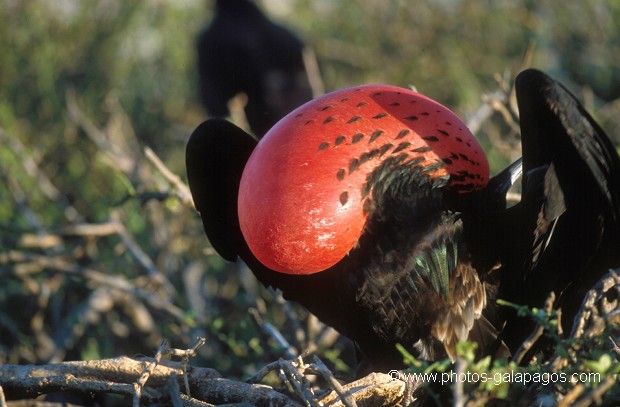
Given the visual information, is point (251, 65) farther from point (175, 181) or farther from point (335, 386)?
point (335, 386)

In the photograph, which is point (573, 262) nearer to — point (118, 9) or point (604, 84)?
point (604, 84)

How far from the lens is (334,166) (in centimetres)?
186

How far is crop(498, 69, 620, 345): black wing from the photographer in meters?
1.93

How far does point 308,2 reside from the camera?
6.12 metres

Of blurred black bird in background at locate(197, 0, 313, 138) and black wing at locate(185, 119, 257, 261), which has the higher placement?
black wing at locate(185, 119, 257, 261)

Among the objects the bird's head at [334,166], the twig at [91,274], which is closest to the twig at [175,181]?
the twig at [91,274]

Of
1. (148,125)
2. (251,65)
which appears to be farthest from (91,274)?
(251,65)

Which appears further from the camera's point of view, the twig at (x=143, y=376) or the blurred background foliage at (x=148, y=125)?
the blurred background foliage at (x=148, y=125)

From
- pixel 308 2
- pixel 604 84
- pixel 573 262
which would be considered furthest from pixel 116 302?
pixel 308 2

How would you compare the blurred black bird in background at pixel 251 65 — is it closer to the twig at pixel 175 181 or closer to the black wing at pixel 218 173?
the twig at pixel 175 181

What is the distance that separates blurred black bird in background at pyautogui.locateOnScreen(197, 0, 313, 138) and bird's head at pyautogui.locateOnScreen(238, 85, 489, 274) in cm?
244

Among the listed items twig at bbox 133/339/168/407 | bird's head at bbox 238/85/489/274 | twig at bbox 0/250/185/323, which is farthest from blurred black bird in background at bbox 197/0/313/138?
twig at bbox 133/339/168/407

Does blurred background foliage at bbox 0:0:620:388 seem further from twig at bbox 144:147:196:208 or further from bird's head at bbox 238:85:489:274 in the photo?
bird's head at bbox 238:85:489:274

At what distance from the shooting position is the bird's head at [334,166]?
1.85m
